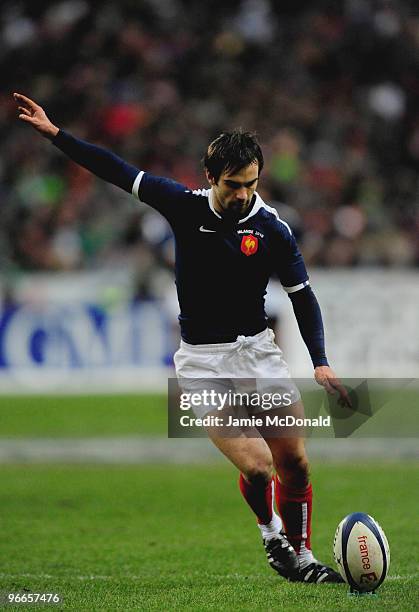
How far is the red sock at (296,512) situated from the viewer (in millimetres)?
6750

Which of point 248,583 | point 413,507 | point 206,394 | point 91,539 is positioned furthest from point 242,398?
point 413,507

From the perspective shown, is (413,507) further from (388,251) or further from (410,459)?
(388,251)

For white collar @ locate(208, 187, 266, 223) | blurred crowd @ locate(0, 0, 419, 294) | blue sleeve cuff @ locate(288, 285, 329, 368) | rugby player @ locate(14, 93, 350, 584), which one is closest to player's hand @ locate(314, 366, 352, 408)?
rugby player @ locate(14, 93, 350, 584)

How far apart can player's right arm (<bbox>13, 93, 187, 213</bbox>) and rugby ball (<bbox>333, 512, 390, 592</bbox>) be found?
2.00 meters

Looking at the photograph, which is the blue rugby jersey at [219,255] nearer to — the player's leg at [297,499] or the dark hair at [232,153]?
the dark hair at [232,153]

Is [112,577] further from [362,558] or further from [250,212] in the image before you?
[250,212]

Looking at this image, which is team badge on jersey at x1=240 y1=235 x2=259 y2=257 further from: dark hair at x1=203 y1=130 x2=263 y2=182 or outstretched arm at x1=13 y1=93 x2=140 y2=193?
outstretched arm at x1=13 y1=93 x2=140 y2=193

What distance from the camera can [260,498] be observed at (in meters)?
6.59

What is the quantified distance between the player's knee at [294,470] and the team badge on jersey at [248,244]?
118 cm

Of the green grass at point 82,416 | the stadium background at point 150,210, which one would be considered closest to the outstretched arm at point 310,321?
the stadium background at point 150,210

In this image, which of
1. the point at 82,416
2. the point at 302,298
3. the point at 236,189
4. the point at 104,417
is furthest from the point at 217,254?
the point at 82,416

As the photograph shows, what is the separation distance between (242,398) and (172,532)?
2.48 metres

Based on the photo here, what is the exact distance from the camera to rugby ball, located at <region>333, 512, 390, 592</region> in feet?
20.5

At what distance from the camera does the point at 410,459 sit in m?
12.8
